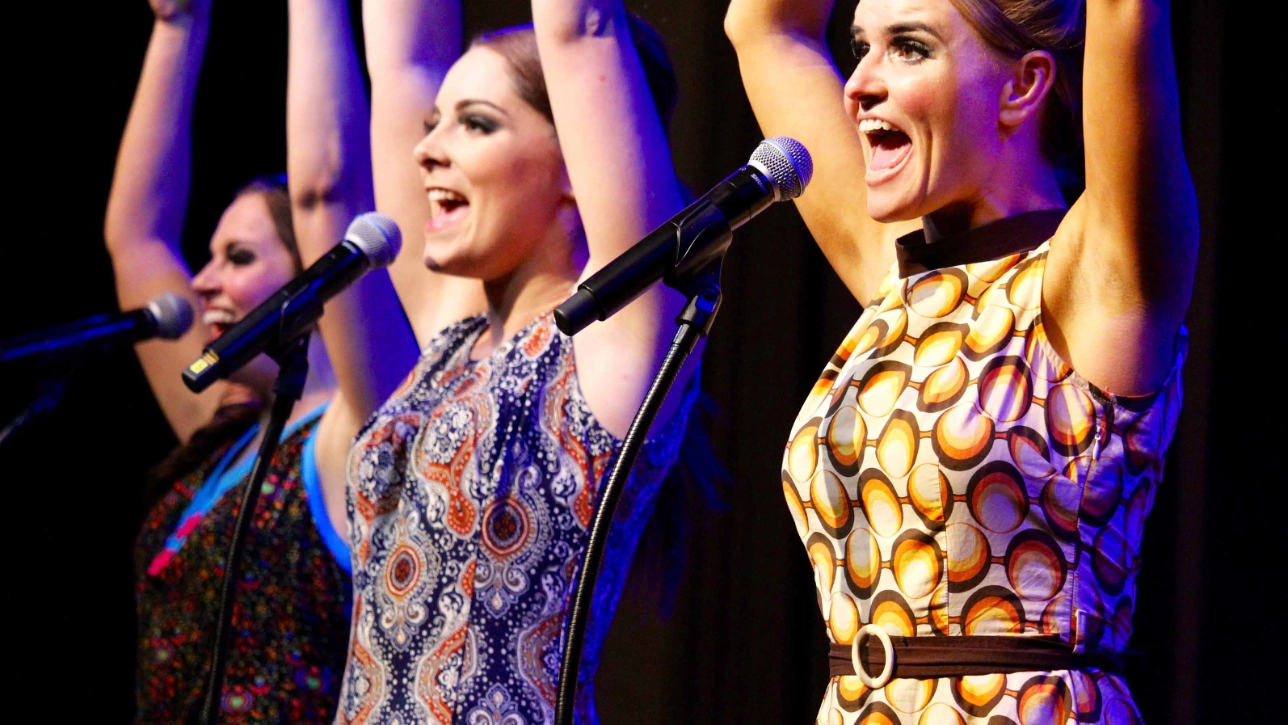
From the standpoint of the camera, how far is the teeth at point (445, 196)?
220 cm

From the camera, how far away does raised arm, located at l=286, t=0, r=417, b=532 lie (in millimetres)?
2490

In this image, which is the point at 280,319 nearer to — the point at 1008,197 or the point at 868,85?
the point at 868,85

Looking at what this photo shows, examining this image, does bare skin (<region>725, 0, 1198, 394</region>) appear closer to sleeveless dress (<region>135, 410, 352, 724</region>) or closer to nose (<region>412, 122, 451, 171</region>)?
nose (<region>412, 122, 451, 171</region>)

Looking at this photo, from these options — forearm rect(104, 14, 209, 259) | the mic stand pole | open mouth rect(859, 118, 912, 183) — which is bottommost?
the mic stand pole

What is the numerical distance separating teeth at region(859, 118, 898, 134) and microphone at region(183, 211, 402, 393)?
2.27 feet

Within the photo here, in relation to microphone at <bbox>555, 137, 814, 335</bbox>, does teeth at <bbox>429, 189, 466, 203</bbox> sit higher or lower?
higher

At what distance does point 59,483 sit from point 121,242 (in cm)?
73

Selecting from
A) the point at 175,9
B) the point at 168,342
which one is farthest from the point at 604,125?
the point at 168,342

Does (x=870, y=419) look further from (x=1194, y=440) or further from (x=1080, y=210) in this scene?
(x=1194, y=440)

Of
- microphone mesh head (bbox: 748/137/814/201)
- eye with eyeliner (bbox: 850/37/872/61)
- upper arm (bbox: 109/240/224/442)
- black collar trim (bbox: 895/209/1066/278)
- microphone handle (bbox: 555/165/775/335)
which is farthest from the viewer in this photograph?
upper arm (bbox: 109/240/224/442)

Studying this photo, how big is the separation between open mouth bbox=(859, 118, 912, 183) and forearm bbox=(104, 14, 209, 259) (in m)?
2.14

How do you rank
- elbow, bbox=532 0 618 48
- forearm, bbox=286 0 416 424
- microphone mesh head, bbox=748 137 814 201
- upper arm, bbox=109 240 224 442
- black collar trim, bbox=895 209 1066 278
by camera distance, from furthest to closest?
upper arm, bbox=109 240 224 442
forearm, bbox=286 0 416 424
elbow, bbox=532 0 618 48
black collar trim, bbox=895 209 1066 278
microphone mesh head, bbox=748 137 814 201

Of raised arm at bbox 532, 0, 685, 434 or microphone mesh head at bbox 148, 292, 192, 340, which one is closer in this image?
raised arm at bbox 532, 0, 685, 434

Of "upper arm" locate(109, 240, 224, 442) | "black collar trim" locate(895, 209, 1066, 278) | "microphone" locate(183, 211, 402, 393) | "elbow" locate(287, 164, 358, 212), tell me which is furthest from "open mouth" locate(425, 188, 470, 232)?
"upper arm" locate(109, 240, 224, 442)
